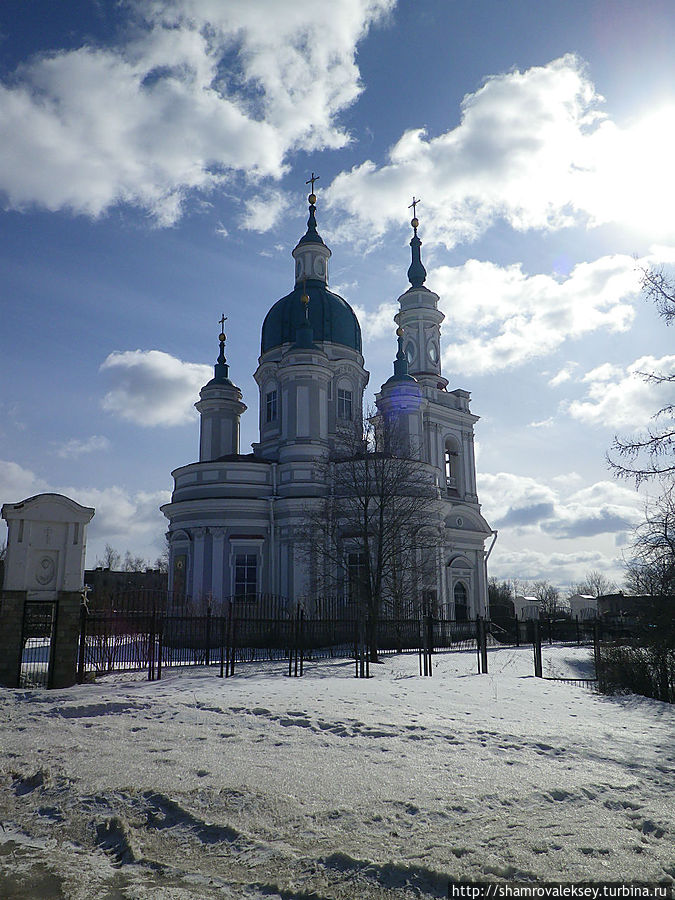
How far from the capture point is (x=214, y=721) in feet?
28.7

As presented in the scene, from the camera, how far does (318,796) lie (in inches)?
226

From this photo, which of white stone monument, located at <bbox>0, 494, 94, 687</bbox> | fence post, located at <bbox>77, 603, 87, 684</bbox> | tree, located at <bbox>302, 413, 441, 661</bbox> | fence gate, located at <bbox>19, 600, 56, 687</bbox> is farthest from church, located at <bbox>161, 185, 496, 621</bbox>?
fence post, located at <bbox>77, 603, 87, 684</bbox>

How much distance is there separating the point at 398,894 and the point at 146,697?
7.24 m

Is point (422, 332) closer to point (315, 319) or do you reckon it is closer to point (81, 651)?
point (315, 319)

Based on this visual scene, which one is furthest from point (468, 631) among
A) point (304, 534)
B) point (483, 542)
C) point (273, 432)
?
point (273, 432)

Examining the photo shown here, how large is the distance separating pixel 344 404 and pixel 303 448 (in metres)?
5.00

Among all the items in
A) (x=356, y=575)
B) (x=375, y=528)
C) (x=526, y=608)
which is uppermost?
(x=375, y=528)

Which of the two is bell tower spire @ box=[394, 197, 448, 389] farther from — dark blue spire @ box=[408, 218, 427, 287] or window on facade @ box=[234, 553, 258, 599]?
window on facade @ box=[234, 553, 258, 599]

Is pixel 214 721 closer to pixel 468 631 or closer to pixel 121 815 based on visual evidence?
pixel 121 815

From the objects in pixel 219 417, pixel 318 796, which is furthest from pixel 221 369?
pixel 318 796

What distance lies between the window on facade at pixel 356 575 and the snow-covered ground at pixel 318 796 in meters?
12.1

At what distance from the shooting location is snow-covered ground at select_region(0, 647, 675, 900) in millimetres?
4348

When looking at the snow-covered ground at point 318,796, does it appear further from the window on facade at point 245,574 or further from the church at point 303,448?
the window on facade at point 245,574

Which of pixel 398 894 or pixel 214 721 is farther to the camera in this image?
pixel 214 721
